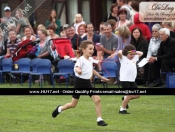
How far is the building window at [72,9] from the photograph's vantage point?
26.4 metres

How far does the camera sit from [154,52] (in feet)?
56.7

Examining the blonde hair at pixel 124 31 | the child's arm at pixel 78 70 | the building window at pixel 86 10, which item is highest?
the building window at pixel 86 10

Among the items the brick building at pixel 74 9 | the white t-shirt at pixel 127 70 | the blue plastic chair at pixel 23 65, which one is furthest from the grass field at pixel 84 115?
the brick building at pixel 74 9

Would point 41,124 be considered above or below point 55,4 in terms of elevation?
below

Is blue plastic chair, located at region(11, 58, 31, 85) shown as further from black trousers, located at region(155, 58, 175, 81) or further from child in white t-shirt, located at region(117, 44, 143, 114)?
child in white t-shirt, located at region(117, 44, 143, 114)

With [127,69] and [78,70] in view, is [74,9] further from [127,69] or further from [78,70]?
[78,70]

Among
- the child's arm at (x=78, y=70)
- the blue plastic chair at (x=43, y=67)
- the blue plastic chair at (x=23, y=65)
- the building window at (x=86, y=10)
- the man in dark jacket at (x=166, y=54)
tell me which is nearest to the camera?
the child's arm at (x=78, y=70)

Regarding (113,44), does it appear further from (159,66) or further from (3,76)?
(3,76)

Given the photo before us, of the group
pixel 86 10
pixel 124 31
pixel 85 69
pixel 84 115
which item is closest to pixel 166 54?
pixel 124 31

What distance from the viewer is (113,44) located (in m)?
18.0

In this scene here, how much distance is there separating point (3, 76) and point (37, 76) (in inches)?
42.3

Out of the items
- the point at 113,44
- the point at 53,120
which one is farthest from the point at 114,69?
the point at 53,120

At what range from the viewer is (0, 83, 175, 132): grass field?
36.6 feet

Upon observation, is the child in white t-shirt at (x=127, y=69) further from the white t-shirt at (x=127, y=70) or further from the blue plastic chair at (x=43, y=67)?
the blue plastic chair at (x=43, y=67)
